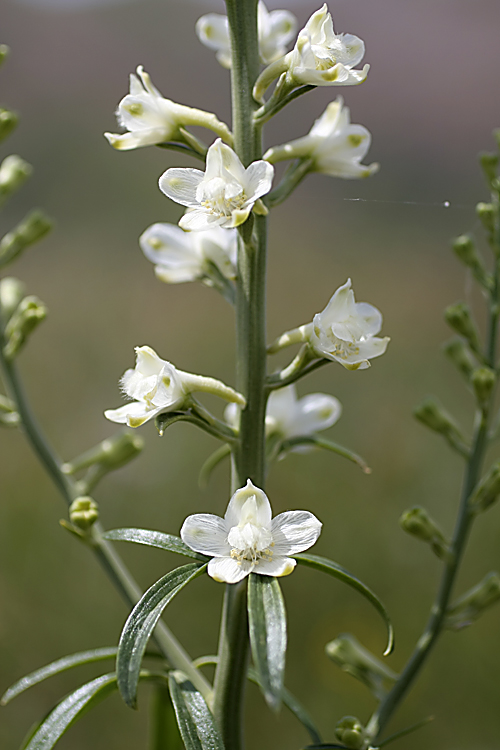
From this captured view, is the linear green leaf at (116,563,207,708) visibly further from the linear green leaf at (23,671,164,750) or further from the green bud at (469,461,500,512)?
the green bud at (469,461,500,512)

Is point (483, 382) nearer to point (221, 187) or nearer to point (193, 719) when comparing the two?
point (221, 187)

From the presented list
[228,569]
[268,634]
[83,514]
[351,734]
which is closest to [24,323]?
[83,514]

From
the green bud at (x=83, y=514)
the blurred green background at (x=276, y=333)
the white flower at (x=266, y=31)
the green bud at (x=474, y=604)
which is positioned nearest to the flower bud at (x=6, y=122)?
the white flower at (x=266, y=31)

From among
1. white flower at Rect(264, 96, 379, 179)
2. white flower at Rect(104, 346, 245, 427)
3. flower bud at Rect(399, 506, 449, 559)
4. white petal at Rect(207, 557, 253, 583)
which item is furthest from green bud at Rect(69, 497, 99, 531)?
white flower at Rect(264, 96, 379, 179)

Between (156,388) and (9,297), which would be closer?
(156,388)

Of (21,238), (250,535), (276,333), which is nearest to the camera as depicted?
(250,535)

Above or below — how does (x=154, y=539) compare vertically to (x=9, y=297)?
below
